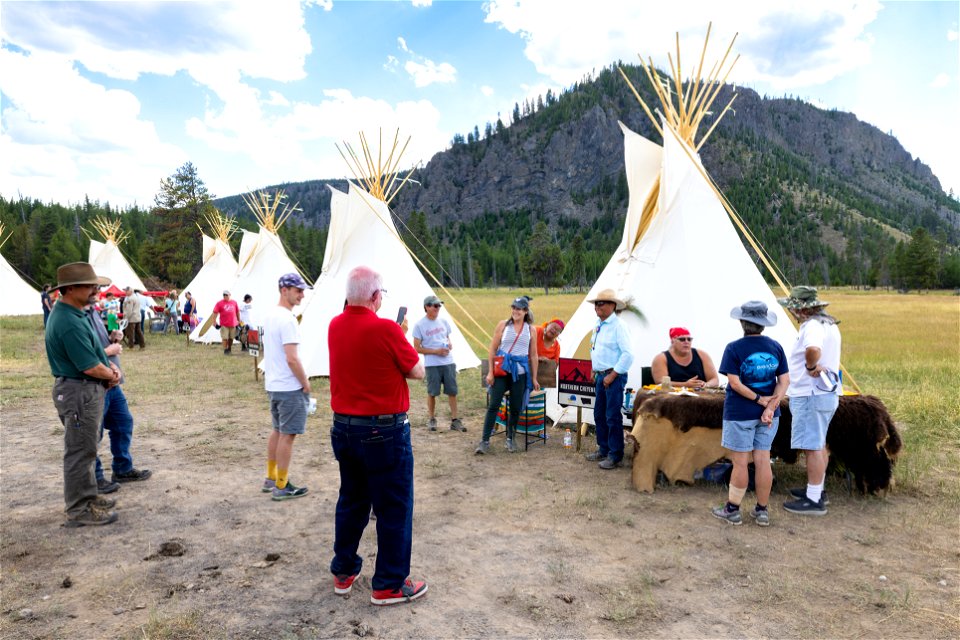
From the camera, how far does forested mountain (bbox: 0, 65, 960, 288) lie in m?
62.6

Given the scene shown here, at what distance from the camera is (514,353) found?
5883mm

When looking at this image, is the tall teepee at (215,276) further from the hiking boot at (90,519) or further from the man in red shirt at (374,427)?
the man in red shirt at (374,427)

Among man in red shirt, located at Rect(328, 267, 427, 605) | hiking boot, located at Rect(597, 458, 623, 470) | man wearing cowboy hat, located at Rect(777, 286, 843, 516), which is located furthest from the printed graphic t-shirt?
man in red shirt, located at Rect(328, 267, 427, 605)

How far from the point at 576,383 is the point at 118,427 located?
467 centimetres

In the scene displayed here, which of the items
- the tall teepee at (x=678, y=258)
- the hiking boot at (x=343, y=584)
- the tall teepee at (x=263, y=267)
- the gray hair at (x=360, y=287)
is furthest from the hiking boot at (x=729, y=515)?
the tall teepee at (x=263, y=267)

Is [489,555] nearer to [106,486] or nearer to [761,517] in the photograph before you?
[761,517]

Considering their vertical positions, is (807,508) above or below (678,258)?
below

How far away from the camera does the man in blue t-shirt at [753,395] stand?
3951 millimetres

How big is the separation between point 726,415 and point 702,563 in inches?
44.6

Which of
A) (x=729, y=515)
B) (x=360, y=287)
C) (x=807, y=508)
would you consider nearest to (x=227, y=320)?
(x=360, y=287)

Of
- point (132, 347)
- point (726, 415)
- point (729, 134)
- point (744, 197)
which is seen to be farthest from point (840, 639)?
point (729, 134)

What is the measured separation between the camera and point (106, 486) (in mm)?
4824

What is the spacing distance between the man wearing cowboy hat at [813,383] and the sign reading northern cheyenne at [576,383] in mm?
2148

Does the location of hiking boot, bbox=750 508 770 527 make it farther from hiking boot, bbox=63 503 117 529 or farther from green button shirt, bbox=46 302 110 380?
green button shirt, bbox=46 302 110 380
